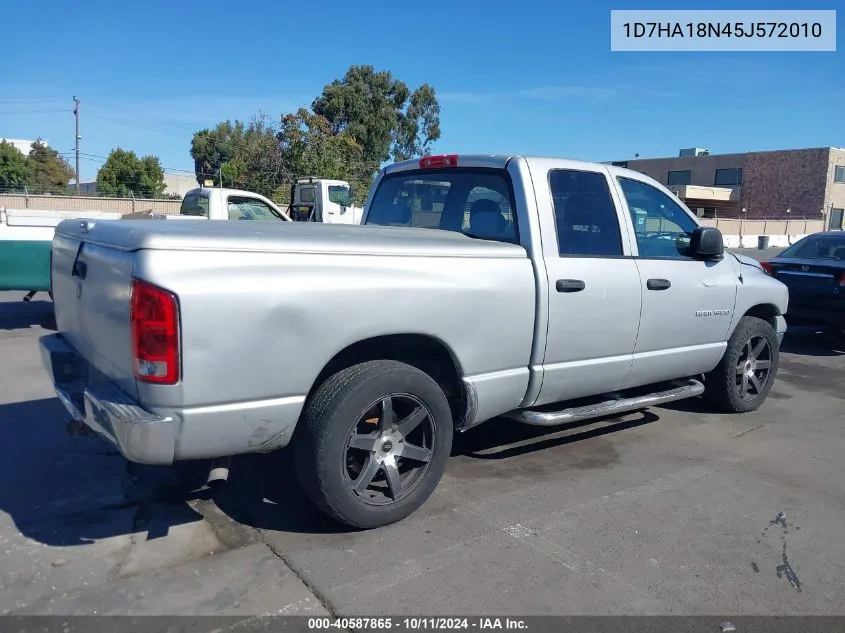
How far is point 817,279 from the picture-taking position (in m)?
8.87

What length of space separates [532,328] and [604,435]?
1770 mm

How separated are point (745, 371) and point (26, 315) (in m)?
9.74

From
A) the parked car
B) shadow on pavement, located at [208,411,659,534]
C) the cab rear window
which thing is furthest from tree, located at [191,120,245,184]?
shadow on pavement, located at [208,411,659,534]

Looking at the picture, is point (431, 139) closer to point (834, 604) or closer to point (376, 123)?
point (376, 123)

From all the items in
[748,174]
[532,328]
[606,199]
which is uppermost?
[748,174]

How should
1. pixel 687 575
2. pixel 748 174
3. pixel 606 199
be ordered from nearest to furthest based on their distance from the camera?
pixel 687 575 → pixel 606 199 → pixel 748 174

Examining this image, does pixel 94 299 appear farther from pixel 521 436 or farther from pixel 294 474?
pixel 521 436

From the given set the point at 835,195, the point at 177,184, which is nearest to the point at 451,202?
the point at 835,195

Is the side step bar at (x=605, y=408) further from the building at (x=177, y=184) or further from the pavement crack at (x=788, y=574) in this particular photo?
the building at (x=177, y=184)

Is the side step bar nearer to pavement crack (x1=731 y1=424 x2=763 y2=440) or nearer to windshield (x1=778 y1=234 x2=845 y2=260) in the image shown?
pavement crack (x1=731 y1=424 x2=763 y2=440)

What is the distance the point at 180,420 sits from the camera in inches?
117

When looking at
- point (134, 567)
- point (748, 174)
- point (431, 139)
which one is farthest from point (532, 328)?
point (748, 174)

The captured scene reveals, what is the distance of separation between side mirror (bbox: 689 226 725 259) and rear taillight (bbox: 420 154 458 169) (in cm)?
184

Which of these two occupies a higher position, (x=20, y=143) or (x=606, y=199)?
(x=20, y=143)
